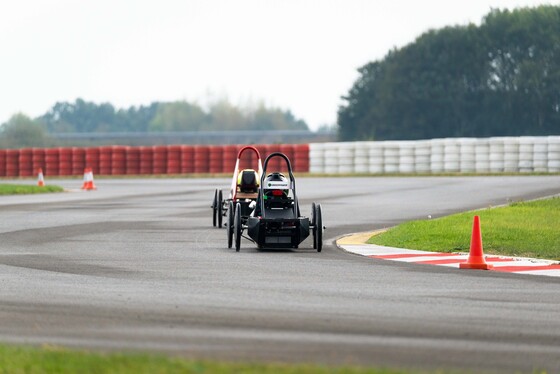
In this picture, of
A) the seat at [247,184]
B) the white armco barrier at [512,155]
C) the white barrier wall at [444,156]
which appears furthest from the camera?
the white armco barrier at [512,155]

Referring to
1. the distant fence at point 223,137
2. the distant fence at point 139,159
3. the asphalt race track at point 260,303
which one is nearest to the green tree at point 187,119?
the distant fence at point 223,137

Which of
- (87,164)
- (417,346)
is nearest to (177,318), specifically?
(417,346)

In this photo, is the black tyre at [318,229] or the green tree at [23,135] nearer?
the black tyre at [318,229]

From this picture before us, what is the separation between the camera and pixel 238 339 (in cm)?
1027

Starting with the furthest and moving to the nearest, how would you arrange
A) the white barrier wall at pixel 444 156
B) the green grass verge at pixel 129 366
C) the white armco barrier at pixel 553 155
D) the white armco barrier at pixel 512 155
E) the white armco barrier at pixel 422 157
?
the white armco barrier at pixel 422 157
the white armco barrier at pixel 512 155
the white barrier wall at pixel 444 156
the white armco barrier at pixel 553 155
the green grass verge at pixel 129 366

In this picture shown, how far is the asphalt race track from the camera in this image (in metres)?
9.88

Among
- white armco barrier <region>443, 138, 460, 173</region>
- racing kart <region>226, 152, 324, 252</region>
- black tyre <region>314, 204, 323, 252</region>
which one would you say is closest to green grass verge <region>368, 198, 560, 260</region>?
black tyre <region>314, 204, 323, 252</region>

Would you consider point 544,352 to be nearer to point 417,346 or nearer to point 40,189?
point 417,346

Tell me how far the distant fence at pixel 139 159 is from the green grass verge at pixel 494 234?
32.4 m

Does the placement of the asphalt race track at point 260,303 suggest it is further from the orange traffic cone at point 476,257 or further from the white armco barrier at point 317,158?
the white armco barrier at point 317,158

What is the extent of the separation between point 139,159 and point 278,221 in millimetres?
41528

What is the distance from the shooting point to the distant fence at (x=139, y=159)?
5812 cm

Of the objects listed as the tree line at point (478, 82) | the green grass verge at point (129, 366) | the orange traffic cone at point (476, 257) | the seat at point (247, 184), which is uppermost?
the tree line at point (478, 82)

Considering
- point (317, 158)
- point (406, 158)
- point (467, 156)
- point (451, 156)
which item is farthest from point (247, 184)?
point (317, 158)
